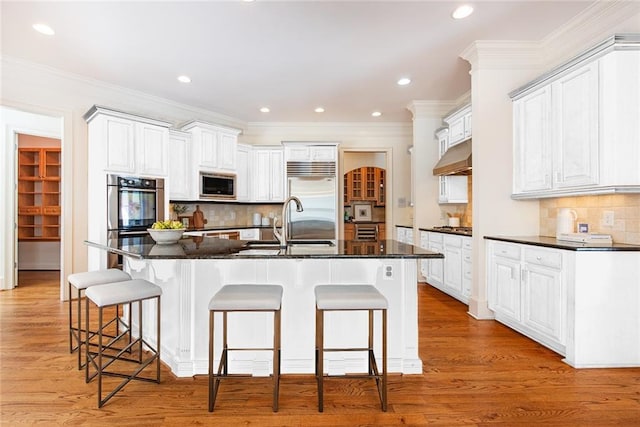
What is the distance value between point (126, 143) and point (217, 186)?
1477 millimetres

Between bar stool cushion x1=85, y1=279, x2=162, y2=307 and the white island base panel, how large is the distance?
0.25 m

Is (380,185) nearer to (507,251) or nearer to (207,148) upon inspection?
(207,148)

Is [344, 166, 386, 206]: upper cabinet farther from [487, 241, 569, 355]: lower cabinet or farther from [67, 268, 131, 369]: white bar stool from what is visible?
[67, 268, 131, 369]: white bar stool

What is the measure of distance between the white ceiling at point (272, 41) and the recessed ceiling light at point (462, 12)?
0.20ft

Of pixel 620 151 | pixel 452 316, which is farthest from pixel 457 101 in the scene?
pixel 452 316

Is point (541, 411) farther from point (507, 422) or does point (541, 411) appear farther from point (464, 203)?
point (464, 203)

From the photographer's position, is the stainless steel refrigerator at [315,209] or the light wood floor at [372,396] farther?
the stainless steel refrigerator at [315,209]

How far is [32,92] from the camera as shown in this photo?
3.92m

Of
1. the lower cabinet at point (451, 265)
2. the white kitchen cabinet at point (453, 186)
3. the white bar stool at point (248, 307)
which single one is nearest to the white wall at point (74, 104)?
the white bar stool at point (248, 307)

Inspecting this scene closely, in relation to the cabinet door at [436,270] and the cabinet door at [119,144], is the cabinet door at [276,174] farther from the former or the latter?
the cabinet door at [436,270]

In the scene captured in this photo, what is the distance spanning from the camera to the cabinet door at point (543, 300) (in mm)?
2539

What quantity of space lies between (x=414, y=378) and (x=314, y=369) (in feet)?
2.23

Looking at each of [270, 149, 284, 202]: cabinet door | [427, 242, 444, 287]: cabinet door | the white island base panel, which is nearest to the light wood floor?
the white island base panel

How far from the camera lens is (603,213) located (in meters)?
2.81
